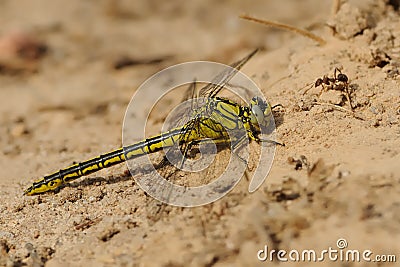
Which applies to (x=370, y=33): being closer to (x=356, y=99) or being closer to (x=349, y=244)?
(x=356, y=99)

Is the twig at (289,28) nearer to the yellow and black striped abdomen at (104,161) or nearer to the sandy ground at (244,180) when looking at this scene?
the sandy ground at (244,180)

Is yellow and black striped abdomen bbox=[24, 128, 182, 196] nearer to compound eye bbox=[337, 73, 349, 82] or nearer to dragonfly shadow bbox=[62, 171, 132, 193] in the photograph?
dragonfly shadow bbox=[62, 171, 132, 193]

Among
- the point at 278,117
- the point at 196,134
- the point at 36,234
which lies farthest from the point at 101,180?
the point at 278,117

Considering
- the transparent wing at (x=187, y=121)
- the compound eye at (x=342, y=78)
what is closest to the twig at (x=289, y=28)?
the transparent wing at (x=187, y=121)

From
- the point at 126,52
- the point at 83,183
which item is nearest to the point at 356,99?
the point at 83,183

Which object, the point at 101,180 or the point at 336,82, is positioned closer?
the point at 336,82

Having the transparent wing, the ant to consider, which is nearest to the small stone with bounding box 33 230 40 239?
the transparent wing

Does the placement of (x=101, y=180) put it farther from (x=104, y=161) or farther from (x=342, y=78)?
(x=342, y=78)
